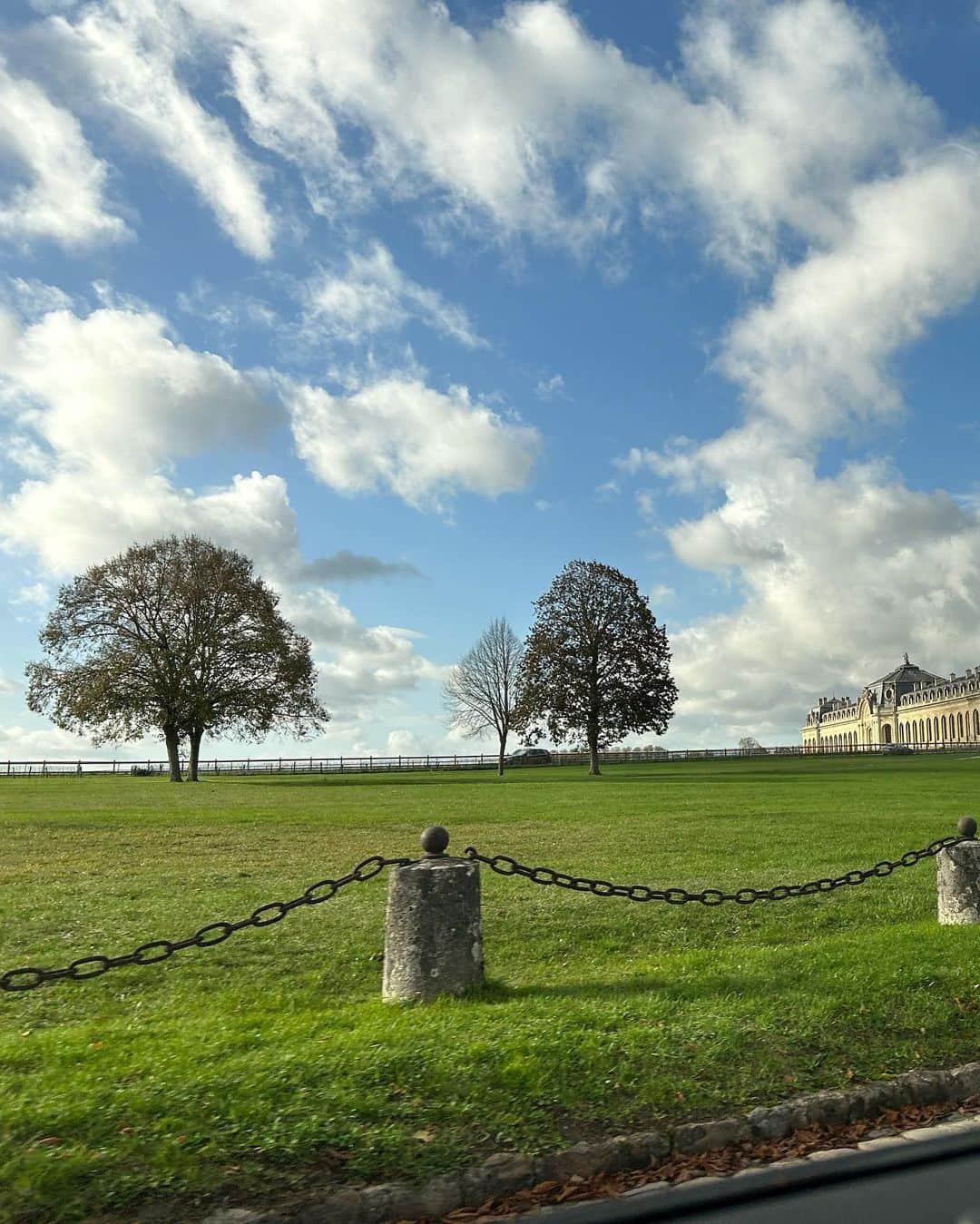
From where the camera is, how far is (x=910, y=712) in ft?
510

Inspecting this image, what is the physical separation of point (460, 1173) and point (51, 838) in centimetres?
1655

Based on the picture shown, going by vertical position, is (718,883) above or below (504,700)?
below

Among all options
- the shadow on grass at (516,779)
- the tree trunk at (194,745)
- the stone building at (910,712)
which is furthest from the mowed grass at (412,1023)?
the stone building at (910,712)

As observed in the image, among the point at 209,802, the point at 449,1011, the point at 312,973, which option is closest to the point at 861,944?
the point at 449,1011

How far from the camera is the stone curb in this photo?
154 inches

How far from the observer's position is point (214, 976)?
789cm

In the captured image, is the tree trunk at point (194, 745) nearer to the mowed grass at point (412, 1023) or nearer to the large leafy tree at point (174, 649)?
the large leafy tree at point (174, 649)

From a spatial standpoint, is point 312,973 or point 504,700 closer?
point 312,973

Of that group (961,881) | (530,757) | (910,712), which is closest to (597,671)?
(530,757)

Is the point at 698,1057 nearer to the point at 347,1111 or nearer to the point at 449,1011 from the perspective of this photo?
the point at 449,1011

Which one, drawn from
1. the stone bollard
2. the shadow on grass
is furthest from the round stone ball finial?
the shadow on grass

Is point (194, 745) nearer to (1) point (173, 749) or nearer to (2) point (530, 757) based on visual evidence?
(1) point (173, 749)

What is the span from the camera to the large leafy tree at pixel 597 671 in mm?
55750

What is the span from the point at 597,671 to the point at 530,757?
30.8 meters
